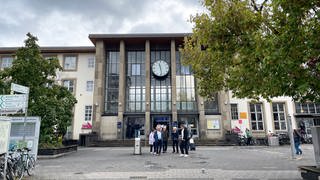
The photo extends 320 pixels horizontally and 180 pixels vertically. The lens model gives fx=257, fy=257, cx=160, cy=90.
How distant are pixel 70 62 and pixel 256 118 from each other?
2646 centimetres

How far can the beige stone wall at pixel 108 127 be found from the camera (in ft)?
103

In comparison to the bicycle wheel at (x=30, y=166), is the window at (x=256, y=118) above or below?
above

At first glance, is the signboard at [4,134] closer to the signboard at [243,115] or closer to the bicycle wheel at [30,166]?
the bicycle wheel at [30,166]

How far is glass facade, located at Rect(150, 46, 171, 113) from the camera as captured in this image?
1296 inches

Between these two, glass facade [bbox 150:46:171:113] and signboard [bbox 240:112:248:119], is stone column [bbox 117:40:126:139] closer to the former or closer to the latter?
glass facade [bbox 150:46:171:113]

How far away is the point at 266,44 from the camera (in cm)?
716

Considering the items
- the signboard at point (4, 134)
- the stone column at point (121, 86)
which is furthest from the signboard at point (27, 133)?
the stone column at point (121, 86)

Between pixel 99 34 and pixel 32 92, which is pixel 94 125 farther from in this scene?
pixel 32 92

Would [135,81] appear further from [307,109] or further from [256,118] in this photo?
[307,109]

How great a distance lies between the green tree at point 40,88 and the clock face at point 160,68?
16280 mm

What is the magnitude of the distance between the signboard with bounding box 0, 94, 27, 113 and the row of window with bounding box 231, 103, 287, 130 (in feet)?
94.8

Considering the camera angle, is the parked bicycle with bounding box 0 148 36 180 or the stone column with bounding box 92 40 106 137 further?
the stone column with bounding box 92 40 106 137

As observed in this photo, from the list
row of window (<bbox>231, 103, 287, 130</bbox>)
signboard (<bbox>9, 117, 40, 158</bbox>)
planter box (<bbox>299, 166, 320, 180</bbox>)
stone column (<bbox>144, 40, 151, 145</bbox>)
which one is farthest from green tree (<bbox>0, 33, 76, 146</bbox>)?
row of window (<bbox>231, 103, 287, 130</bbox>)

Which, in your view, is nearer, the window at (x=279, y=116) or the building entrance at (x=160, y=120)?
the building entrance at (x=160, y=120)
